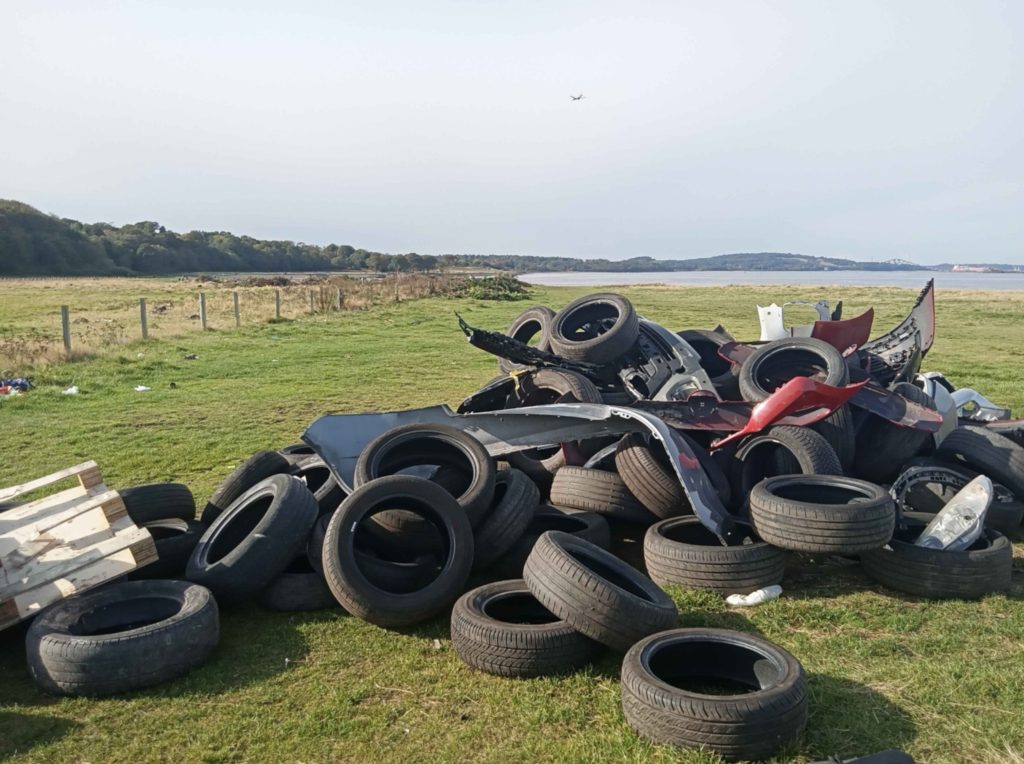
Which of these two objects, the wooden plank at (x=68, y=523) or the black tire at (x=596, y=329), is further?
the black tire at (x=596, y=329)

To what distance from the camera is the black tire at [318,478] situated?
604 centimetres

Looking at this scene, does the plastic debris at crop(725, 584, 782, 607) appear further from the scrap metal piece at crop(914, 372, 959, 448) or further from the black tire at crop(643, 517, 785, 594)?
the scrap metal piece at crop(914, 372, 959, 448)

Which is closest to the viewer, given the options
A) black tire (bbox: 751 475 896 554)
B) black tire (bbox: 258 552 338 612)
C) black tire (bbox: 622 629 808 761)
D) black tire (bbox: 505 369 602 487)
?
black tire (bbox: 622 629 808 761)

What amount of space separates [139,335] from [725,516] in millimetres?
18344

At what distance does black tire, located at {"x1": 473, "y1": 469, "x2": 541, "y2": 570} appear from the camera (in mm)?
5238

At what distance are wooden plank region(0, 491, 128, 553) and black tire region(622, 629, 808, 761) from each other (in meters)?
3.80

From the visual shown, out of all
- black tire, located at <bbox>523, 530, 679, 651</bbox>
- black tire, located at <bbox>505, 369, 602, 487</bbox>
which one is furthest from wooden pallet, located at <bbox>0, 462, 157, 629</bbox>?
black tire, located at <bbox>505, 369, 602, 487</bbox>

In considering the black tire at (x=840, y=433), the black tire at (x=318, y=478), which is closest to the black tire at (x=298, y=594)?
the black tire at (x=318, y=478)

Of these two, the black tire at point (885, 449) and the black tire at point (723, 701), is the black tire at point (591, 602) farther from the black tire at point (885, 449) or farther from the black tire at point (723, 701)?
the black tire at point (885, 449)

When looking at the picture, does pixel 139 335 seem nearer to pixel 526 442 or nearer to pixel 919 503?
pixel 526 442

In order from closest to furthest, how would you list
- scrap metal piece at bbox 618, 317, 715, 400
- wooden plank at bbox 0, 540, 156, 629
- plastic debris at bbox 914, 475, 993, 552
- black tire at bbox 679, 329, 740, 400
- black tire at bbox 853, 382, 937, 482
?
wooden plank at bbox 0, 540, 156, 629 → plastic debris at bbox 914, 475, 993, 552 → black tire at bbox 853, 382, 937, 482 → scrap metal piece at bbox 618, 317, 715, 400 → black tire at bbox 679, 329, 740, 400

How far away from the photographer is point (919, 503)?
6.48m

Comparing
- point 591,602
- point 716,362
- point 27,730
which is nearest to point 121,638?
point 27,730

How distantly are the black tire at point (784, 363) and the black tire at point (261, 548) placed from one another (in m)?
4.51
